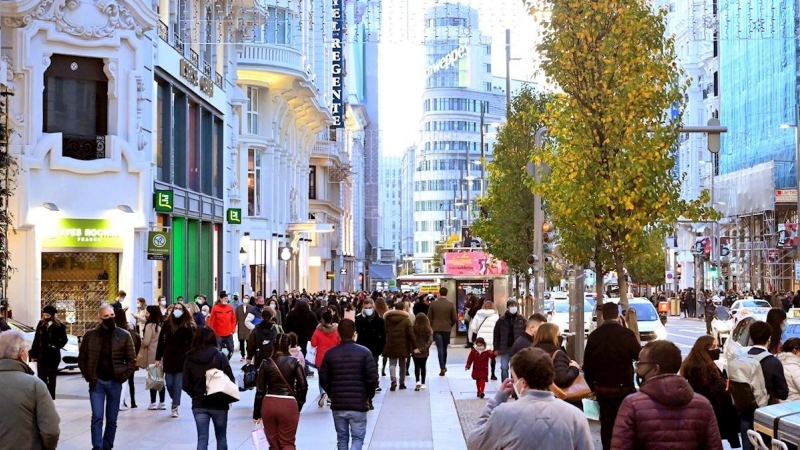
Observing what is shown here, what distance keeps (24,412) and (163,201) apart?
89.0 feet

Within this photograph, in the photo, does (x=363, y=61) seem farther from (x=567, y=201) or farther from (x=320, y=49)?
(x=567, y=201)

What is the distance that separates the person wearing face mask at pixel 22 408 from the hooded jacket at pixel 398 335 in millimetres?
15470

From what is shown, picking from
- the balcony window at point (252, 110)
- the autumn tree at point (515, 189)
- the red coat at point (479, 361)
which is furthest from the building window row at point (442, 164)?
the red coat at point (479, 361)

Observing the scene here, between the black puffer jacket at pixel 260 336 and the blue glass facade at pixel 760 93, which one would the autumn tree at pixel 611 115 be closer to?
the black puffer jacket at pixel 260 336

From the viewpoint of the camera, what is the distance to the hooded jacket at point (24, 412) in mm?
8969

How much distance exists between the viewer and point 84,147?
33375 mm

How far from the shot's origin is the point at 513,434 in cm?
693

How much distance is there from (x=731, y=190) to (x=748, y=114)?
535 cm

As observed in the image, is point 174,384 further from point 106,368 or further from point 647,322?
point 647,322

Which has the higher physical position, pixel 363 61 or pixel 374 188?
pixel 363 61

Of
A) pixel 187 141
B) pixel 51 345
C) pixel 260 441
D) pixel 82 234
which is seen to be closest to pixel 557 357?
pixel 260 441

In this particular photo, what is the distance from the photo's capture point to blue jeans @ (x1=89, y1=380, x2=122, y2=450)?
49.1ft

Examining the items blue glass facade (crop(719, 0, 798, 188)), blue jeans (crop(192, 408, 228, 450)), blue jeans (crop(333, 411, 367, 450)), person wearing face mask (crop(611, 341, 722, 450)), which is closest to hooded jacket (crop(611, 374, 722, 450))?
person wearing face mask (crop(611, 341, 722, 450))

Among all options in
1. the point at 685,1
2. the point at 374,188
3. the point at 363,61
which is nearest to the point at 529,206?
the point at 685,1
